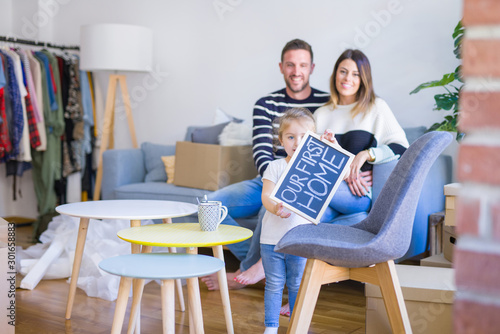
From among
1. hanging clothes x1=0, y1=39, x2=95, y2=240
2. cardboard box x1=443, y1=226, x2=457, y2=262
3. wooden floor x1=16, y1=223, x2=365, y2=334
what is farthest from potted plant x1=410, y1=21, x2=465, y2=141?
hanging clothes x1=0, y1=39, x2=95, y2=240

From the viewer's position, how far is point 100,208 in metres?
2.17

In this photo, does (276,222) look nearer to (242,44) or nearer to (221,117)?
(221,117)

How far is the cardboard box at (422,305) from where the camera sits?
71.5 inches

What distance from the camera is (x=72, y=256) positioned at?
2912mm

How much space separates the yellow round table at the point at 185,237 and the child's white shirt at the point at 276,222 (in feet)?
0.36

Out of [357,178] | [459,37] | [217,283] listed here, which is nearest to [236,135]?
[217,283]

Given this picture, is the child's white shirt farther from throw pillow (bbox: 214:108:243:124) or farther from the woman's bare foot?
throw pillow (bbox: 214:108:243:124)

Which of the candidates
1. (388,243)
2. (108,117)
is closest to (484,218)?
(388,243)

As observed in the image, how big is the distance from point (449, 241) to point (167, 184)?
1.78 m

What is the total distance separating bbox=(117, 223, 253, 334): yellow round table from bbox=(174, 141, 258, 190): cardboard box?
1.29 m

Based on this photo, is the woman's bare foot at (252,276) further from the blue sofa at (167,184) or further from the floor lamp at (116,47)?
the floor lamp at (116,47)

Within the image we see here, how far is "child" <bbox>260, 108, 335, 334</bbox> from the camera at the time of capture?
1954 mm

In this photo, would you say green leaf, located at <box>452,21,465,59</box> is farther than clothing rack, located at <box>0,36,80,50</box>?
No

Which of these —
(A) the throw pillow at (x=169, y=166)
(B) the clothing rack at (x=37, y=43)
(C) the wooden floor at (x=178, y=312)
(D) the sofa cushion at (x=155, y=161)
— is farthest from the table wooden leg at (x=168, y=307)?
(B) the clothing rack at (x=37, y=43)
